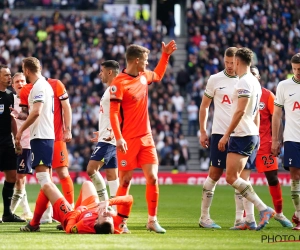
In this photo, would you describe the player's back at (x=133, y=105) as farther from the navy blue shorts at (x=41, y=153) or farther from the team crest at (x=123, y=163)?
the navy blue shorts at (x=41, y=153)

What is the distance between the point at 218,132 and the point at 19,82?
3.68m

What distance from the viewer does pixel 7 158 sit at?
14.7 metres

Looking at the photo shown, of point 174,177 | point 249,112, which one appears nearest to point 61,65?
point 174,177

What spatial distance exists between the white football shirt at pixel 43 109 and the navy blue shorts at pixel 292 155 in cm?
367

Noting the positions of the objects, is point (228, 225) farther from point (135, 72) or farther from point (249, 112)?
point (135, 72)

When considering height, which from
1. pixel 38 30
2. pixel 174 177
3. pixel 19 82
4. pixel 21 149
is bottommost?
pixel 174 177

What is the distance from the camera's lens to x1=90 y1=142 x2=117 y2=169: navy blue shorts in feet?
45.3

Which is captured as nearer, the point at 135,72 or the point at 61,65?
the point at 135,72

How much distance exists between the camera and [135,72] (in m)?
12.0

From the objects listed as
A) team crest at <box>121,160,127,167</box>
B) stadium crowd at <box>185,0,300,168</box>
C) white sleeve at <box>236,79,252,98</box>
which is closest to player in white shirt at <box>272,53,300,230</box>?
white sleeve at <box>236,79,252,98</box>

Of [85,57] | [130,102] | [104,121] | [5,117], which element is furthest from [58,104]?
[85,57]

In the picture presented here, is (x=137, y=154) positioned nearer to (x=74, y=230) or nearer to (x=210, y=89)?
(x=74, y=230)

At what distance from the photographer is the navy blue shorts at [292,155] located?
13.1 m

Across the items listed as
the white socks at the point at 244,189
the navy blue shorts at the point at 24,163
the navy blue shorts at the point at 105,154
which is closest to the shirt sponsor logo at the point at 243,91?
the white socks at the point at 244,189
